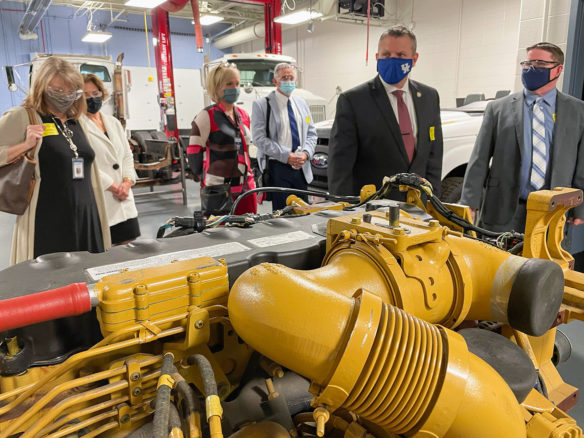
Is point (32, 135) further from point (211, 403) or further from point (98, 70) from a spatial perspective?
point (98, 70)

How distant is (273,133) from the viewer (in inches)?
161

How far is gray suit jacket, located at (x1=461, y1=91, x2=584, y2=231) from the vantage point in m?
2.87

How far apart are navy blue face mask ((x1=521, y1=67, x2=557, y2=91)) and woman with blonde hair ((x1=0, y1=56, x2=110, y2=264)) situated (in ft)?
9.24

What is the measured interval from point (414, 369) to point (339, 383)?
139 mm

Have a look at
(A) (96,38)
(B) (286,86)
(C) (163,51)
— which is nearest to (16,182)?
(B) (286,86)

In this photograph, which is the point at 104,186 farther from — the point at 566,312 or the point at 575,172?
the point at 575,172

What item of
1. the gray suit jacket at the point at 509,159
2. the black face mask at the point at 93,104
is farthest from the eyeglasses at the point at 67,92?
the gray suit jacket at the point at 509,159

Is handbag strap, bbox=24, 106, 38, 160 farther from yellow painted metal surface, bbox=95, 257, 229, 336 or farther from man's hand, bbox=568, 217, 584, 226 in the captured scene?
man's hand, bbox=568, 217, 584, 226

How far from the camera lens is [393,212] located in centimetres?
117

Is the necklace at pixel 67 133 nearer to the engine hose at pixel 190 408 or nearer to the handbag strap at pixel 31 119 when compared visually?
the handbag strap at pixel 31 119

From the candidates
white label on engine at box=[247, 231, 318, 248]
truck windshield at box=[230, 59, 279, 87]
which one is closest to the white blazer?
white label on engine at box=[247, 231, 318, 248]

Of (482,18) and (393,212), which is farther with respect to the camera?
(482,18)

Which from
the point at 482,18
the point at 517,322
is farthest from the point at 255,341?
the point at 482,18

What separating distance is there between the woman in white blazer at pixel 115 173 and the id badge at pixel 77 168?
0.83 feet
